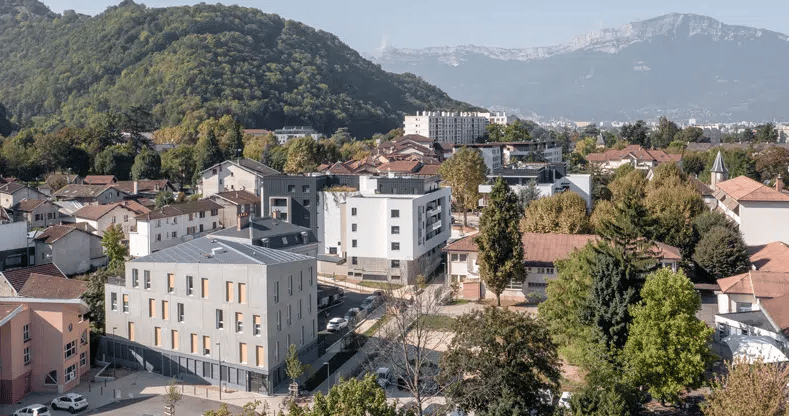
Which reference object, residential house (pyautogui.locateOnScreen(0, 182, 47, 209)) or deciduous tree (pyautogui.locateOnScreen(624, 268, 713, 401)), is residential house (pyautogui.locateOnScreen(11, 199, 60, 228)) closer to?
residential house (pyautogui.locateOnScreen(0, 182, 47, 209))

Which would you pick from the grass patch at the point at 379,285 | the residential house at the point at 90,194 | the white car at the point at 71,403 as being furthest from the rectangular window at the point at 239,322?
the residential house at the point at 90,194

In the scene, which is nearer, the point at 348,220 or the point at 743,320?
the point at 743,320

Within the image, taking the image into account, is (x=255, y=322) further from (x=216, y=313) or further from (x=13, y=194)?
(x=13, y=194)


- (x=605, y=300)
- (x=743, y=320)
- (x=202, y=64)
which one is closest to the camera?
(x=605, y=300)

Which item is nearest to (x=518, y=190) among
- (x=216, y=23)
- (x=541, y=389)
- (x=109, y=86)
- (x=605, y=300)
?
(x=605, y=300)

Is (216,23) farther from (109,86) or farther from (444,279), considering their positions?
(444,279)

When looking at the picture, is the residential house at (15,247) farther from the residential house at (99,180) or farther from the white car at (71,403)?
the residential house at (99,180)

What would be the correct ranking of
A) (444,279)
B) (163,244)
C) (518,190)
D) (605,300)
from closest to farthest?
(605,300), (444,279), (163,244), (518,190)

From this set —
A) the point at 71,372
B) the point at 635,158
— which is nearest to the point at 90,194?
the point at 71,372
